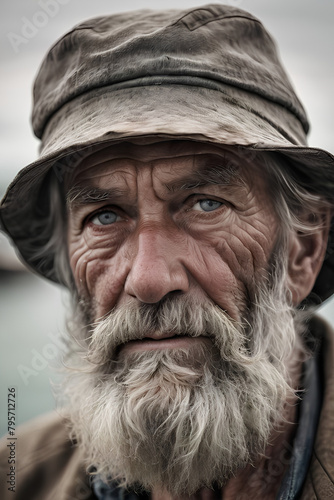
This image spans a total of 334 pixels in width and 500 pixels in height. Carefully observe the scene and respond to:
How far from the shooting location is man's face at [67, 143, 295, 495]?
1.79 metres

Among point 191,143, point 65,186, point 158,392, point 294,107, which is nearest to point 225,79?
point 191,143

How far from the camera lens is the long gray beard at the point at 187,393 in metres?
1.78

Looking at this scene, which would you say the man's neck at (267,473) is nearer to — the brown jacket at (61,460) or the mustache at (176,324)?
the brown jacket at (61,460)

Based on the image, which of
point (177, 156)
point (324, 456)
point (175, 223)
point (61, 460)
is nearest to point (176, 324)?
point (175, 223)

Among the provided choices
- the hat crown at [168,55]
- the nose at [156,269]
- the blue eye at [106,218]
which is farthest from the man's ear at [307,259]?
the blue eye at [106,218]

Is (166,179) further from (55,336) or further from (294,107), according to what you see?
(55,336)

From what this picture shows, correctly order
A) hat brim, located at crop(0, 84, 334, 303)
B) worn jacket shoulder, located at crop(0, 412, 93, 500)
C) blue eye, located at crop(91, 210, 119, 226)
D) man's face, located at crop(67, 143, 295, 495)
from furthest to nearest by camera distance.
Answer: worn jacket shoulder, located at crop(0, 412, 93, 500), blue eye, located at crop(91, 210, 119, 226), man's face, located at crop(67, 143, 295, 495), hat brim, located at crop(0, 84, 334, 303)

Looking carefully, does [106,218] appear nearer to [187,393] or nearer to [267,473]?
[187,393]

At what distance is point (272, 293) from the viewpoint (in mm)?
2072

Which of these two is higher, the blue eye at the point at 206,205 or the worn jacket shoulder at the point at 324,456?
the blue eye at the point at 206,205

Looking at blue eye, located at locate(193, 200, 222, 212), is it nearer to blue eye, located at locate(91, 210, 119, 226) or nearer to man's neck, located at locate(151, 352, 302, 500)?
blue eye, located at locate(91, 210, 119, 226)

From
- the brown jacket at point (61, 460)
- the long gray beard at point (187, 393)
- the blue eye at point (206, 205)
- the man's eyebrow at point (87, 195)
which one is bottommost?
Answer: the brown jacket at point (61, 460)

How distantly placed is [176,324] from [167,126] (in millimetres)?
685

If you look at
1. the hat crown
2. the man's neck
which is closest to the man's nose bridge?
the hat crown
